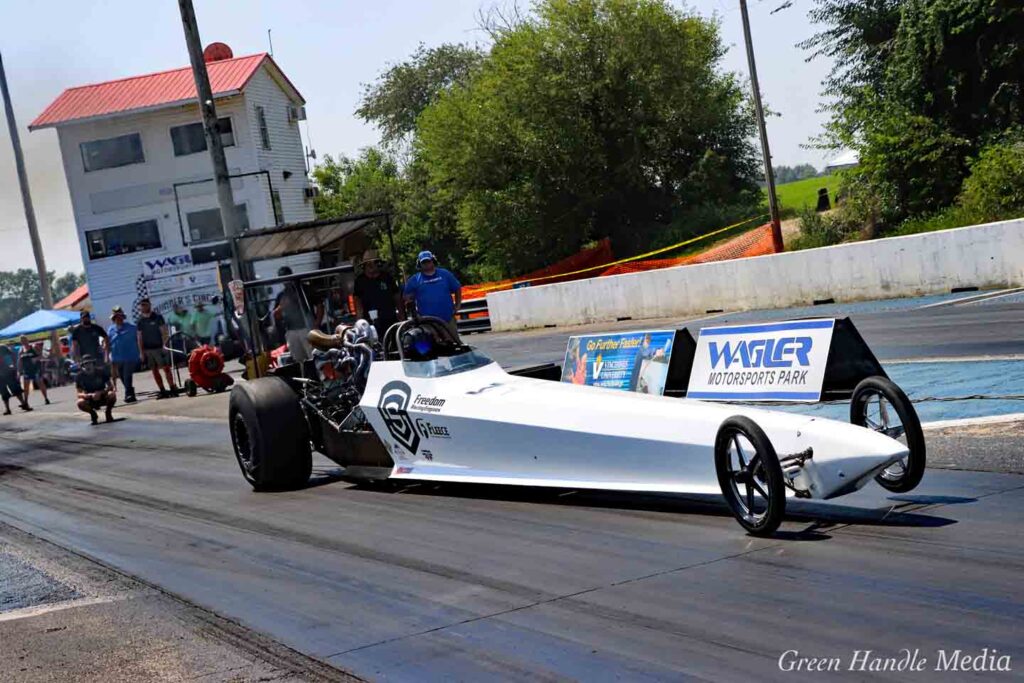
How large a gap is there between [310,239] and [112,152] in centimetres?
3851

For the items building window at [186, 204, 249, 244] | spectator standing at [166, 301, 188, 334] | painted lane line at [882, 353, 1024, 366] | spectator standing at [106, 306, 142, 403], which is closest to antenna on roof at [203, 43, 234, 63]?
building window at [186, 204, 249, 244]

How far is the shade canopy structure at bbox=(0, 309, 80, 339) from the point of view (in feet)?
137

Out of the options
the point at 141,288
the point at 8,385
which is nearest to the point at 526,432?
the point at 8,385

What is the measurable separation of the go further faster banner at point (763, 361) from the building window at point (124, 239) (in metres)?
40.3

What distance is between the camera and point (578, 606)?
5836 mm

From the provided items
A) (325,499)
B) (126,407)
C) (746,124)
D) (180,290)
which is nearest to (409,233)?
(180,290)

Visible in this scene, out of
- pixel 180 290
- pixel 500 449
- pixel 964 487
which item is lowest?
pixel 964 487

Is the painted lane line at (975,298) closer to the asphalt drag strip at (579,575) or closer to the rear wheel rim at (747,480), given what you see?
the asphalt drag strip at (579,575)

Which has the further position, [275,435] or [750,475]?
[275,435]

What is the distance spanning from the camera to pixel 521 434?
313 inches

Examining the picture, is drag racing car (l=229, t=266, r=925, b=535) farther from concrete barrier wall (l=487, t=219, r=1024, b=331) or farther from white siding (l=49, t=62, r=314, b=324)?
white siding (l=49, t=62, r=314, b=324)

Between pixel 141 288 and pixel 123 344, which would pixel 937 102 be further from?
pixel 141 288

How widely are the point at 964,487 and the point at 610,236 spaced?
36394 mm

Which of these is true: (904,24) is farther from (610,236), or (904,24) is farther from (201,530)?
(201,530)
